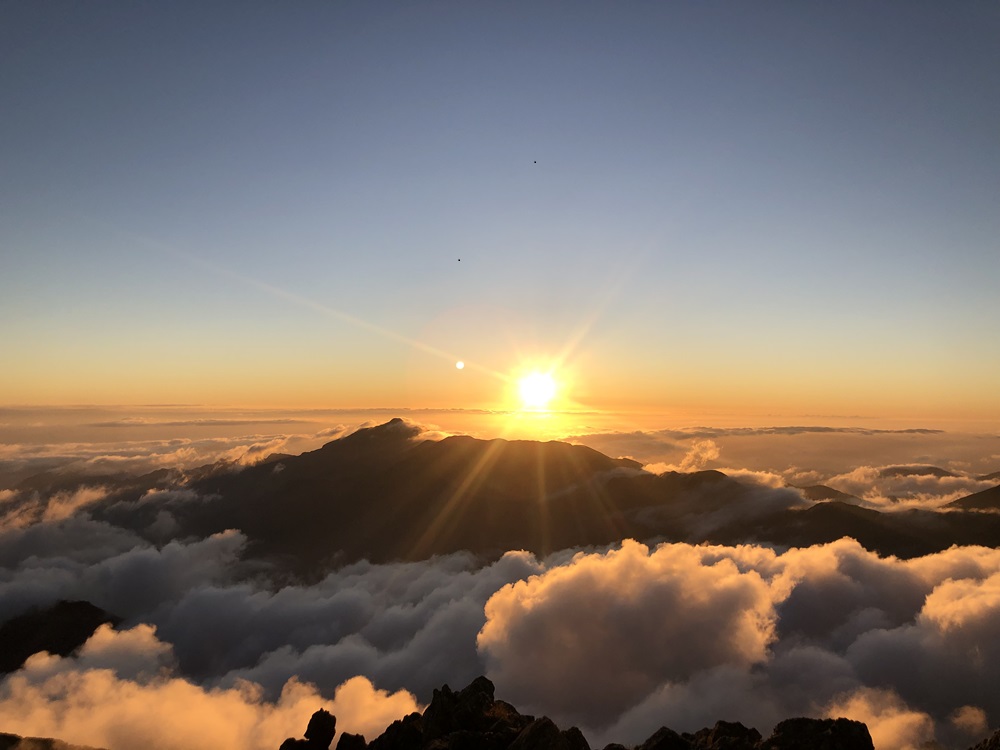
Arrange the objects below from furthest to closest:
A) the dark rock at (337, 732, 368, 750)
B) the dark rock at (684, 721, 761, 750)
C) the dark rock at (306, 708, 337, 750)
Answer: the dark rock at (306, 708, 337, 750) → the dark rock at (337, 732, 368, 750) → the dark rock at (684, 721, 761, 750)

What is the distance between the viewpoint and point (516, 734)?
7406 cm

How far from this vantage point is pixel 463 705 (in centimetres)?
8162

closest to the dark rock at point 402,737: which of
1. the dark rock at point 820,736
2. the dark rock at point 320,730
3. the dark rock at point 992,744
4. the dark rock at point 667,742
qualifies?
the dark rock at point 320,730

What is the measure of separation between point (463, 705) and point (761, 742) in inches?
1623

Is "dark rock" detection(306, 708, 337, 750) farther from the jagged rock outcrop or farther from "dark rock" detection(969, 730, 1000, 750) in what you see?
"dark rock" detection(969, 730, 1000, 750)

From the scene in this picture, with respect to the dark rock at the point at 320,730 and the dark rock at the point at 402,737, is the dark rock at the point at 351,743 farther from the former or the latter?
the dark rock at the point at 320,730

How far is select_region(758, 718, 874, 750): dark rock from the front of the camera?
58906mm

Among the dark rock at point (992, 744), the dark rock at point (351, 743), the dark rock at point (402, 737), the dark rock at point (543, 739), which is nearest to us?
the dark rock at point (992, 744)

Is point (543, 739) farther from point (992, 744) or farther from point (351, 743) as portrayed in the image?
point (992, 744)

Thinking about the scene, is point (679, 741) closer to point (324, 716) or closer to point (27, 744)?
point (324, 716)

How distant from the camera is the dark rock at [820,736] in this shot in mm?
58906

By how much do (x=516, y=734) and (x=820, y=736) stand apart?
37600 mm

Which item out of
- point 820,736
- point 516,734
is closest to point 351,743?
point 516,734

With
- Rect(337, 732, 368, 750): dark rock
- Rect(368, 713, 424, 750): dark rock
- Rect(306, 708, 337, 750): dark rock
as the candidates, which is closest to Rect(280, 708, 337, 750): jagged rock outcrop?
Rect(306, 708, 337, 750): dark rock
